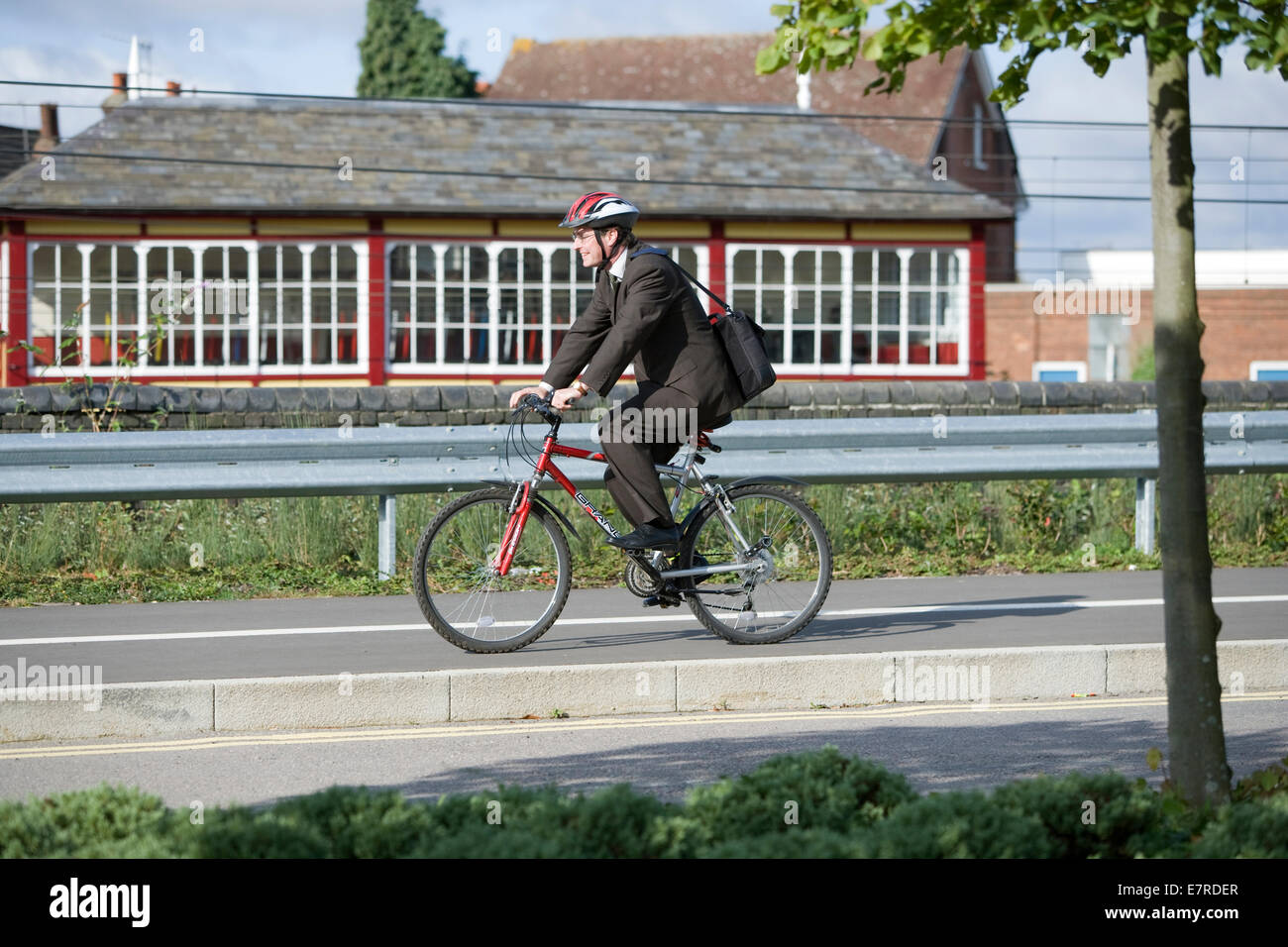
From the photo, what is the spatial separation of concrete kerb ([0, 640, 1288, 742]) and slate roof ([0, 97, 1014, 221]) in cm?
1946

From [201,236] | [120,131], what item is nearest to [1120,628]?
[201,236]

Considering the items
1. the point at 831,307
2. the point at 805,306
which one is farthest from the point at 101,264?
Answer: the point at 831,307

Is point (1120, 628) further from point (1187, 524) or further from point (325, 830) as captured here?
point (325, 830)

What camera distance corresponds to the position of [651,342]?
21.3 feet

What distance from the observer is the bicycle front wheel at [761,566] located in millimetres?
6738

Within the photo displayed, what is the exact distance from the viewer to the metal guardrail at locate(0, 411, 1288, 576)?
8.32 metres

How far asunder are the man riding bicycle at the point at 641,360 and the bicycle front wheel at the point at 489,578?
363 mm

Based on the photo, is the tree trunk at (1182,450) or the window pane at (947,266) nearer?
the tree trunk at (1182,450)

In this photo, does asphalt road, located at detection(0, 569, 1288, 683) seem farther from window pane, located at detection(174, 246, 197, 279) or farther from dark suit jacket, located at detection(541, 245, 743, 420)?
window pane, located at detection(174, 246, 197, 279)

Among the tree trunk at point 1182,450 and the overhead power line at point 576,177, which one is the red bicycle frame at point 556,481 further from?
the overhead power line at point 576,177

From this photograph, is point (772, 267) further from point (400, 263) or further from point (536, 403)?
point (536, 403)

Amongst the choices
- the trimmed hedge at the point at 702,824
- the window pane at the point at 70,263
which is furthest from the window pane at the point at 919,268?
the trimmed hedge at the point at 702,824

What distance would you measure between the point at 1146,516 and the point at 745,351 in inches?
167

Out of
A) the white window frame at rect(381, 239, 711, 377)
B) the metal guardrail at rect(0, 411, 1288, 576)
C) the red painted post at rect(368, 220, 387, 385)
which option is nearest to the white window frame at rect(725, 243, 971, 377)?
the white window frame at rect(381, 239, 711, 377)
